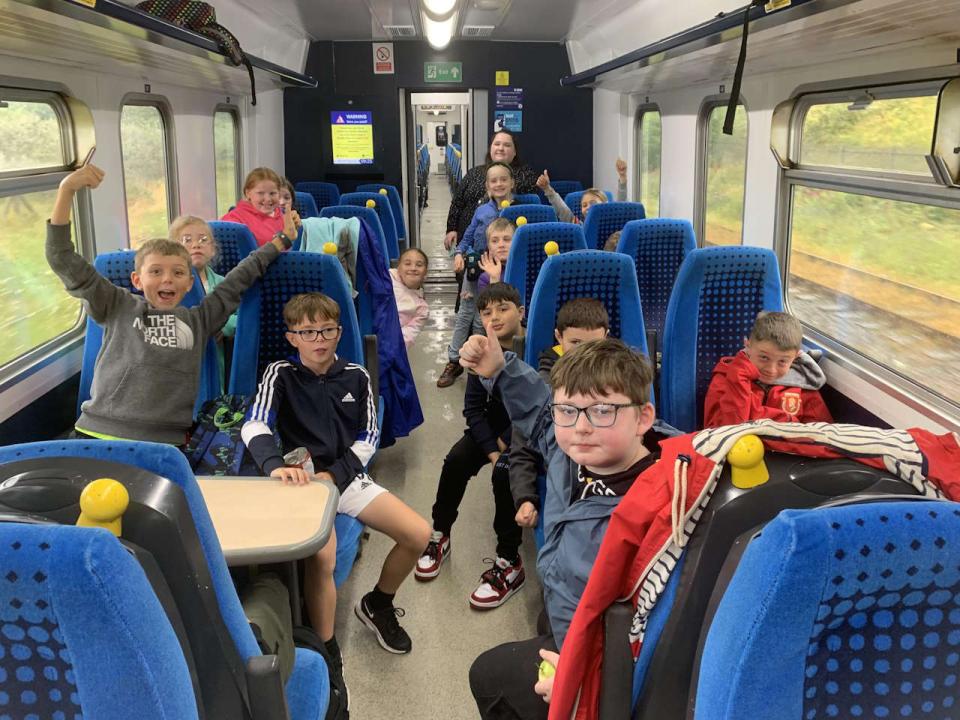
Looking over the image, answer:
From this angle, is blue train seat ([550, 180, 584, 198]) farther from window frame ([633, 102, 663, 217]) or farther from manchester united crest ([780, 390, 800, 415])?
manchester united crest ([780, 390, 800, 415])

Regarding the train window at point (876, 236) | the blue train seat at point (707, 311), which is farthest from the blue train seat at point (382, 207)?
the blue train seat at point (707, 311)

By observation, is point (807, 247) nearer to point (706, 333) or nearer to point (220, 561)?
point (706, 333)

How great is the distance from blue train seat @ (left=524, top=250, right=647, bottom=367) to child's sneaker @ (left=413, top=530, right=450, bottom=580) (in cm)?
86

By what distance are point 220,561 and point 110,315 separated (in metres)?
2.06

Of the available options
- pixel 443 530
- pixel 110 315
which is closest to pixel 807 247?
pixel 443 530

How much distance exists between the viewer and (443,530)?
370 centimetres

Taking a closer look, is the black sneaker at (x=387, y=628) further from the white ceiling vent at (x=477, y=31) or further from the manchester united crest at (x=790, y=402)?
the white ceiling vent at (x=477, y=31)

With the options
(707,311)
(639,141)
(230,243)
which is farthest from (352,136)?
(707,311)

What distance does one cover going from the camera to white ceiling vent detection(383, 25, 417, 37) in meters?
9.81

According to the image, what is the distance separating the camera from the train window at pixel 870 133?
3613 mm

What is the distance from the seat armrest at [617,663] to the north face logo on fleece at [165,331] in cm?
214

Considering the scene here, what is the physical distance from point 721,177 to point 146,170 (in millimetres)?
4268

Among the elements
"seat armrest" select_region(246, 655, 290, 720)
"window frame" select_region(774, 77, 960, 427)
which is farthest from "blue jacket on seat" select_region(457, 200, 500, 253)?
"seat armrest" select_region(246, 655, 290, 720)

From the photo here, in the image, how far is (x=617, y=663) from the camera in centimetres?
146
